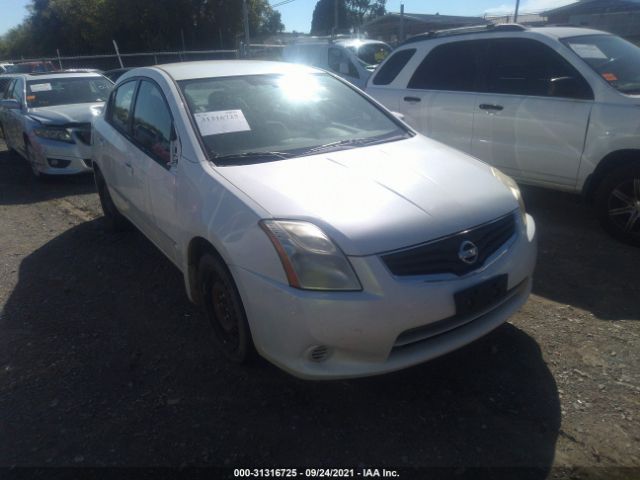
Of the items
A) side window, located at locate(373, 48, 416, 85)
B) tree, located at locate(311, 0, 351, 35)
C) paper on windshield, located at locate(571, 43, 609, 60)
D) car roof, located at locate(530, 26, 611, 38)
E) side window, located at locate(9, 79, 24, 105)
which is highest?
tree, located at locate(311, 0, 351, 35)

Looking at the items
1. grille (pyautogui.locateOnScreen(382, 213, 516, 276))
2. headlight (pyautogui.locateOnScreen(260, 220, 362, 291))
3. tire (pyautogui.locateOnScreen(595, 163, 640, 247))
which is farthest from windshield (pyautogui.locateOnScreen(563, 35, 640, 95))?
headlight (pyautogui.locateOnScreen(260, 220, 362, 291))

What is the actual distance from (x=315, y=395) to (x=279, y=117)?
1.85m

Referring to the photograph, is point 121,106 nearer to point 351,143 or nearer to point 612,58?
point 351,143

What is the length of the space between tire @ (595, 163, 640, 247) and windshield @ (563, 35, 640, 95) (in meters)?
0.71

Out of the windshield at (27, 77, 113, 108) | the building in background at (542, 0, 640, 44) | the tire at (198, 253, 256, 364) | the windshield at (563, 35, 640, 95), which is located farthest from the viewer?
the building in background at (542, 0, 640, 44)

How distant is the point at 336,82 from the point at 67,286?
2.76 meters

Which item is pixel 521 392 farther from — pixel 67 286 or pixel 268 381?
pixel 67 286

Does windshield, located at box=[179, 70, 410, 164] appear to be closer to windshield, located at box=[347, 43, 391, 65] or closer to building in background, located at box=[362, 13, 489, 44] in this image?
windshield, located at box=[347, 43, 391, 65]

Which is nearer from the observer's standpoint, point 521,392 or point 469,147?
point 521,392

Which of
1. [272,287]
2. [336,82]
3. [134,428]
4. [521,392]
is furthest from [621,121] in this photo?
[134,428]

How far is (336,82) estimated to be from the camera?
13.3ft

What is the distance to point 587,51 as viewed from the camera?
4613mm

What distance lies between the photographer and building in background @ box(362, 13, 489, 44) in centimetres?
3647

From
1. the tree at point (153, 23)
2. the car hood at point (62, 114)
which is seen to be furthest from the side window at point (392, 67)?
the tree at point (153, 23)
